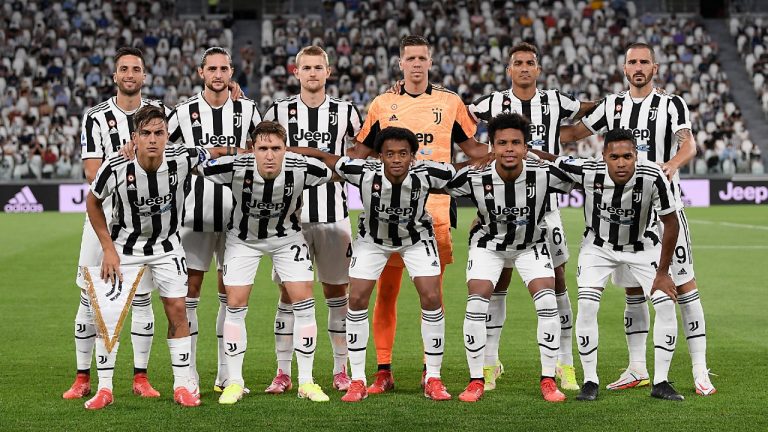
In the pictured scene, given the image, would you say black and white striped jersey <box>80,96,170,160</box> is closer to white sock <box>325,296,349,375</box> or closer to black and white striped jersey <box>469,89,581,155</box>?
white sock <box>325,296,349,375</box>

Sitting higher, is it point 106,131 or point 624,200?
point 106,131

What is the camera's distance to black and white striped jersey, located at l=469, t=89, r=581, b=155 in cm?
720

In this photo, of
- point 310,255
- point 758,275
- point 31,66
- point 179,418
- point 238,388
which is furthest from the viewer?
point 31,66

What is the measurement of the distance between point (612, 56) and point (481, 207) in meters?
26.4

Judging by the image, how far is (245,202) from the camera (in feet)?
22.0

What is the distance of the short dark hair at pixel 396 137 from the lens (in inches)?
259

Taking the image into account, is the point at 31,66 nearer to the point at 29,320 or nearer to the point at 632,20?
the point at 632,20

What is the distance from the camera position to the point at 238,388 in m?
6.56

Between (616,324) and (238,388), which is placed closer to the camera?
(238,388)

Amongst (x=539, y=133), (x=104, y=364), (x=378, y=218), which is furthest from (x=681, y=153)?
(x=104, y=364)

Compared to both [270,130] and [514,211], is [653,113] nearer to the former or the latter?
[514,211]

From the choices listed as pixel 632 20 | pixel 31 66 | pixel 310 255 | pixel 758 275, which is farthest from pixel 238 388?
pixel 632 20

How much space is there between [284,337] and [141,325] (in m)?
0.95

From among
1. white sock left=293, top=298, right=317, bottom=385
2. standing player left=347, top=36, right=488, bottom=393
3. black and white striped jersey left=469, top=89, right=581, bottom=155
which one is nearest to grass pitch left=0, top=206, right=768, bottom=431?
white sock left=293, top=298, right=317, bottom=385
